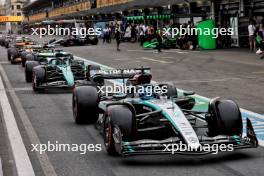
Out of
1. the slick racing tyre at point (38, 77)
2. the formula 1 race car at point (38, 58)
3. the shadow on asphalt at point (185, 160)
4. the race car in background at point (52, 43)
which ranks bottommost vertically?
the shadow on asphalt at point (185, 160)

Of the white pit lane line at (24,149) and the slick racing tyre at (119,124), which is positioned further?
the slick racing tyre at (119,124)

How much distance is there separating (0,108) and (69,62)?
4.28 meters

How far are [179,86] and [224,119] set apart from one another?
8662 mm

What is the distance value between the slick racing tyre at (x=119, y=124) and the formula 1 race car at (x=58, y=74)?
23.4 ft

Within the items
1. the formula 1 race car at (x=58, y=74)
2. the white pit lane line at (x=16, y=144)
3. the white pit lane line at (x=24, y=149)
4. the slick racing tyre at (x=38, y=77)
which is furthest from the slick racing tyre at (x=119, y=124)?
the slick racing tyre at (x=38, y=77)

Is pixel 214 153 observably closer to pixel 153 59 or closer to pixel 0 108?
pixel 0 108

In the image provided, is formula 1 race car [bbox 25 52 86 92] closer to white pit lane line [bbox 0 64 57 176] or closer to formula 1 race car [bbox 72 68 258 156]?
white pit lane line [bbox 0 64 57 176]

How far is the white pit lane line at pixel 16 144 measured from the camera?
281 inches

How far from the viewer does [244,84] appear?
1628 centimetres

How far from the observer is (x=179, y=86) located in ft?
54.0

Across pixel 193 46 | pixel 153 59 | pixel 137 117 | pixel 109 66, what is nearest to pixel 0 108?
pixel 137 117

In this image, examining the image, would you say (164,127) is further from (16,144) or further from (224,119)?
(16,144)

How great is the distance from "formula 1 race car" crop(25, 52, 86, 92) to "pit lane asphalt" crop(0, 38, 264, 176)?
0.37 m

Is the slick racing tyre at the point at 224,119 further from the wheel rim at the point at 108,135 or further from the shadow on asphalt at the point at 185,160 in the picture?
the wheel rim at the point at 108,135
